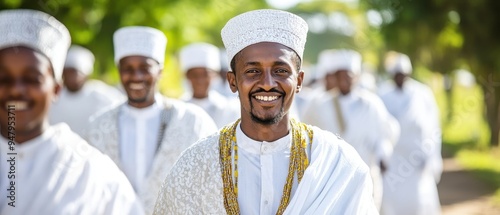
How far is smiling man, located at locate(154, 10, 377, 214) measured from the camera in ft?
12.6

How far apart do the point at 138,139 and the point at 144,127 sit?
11 centimetres

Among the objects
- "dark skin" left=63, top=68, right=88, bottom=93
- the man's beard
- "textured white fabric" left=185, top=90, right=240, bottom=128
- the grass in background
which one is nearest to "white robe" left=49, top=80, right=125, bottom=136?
"dark skin" left=63, top=68, right=88, bottom=93

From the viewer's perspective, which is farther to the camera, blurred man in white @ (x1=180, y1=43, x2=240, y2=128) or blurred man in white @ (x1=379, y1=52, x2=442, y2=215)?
blurred man in white @ (x1=379, y1=52, x2=442, y2=215)

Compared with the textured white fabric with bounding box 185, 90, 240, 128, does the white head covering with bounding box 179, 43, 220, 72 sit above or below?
above

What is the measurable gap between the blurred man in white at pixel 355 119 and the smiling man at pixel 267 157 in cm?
465

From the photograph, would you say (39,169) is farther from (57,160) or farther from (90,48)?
(90,48)

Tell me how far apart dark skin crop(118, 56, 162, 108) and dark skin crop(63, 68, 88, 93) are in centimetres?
481

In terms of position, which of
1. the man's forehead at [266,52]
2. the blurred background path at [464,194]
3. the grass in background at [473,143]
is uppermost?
the man's forehead at [266,52]

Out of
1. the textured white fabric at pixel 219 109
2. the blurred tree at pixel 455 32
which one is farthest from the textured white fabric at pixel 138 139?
the blurred tree at pixel 455 32

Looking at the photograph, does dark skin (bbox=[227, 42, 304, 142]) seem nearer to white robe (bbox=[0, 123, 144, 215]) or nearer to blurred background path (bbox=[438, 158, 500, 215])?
white robe (bbox=[0, 123, 144, 215])

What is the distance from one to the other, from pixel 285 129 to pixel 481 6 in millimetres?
13433

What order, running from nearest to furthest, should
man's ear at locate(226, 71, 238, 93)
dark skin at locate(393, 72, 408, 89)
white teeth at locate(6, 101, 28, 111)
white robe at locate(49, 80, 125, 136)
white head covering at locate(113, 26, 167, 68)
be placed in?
white teeth at locate(6, 101, 28, 111) → man's ear at locate(226, 71, 238, 93) → white head covering at locate(113, 26, 167, 68) → white robe at locate(49, 80, 125, 136) → dark skin at locate(393, 72, 408, 89)

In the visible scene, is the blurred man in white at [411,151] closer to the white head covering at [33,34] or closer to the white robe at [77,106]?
the white robe at [77,106]

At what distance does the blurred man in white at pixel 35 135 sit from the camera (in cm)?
314
